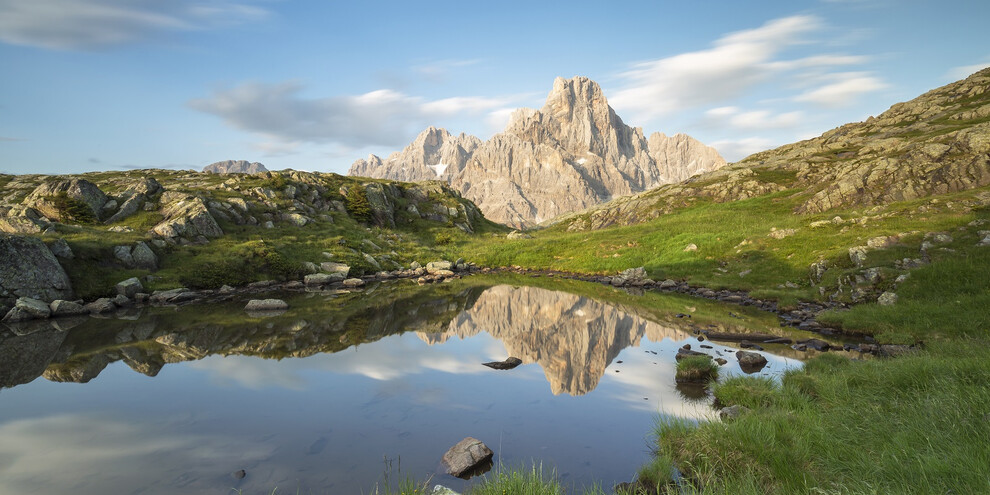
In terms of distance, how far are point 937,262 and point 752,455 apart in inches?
1179

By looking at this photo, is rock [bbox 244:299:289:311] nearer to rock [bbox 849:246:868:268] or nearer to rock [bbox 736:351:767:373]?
rock [bbox 736:351:767:373]

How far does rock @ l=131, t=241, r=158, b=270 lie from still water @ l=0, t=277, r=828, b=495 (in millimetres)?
10465

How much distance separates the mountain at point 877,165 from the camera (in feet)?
175

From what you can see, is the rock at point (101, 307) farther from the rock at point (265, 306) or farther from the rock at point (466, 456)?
the rock at point (466, 456)

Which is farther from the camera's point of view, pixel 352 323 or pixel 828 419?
pixel 352 323

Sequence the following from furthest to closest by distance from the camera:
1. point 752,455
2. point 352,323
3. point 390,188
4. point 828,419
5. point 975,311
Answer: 1. point 390,188
2. point 352,323
3. point 975,311
4. point 828,419
5. point 752,455

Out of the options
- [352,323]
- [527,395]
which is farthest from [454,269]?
[527,395]

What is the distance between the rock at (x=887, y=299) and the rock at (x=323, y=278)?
5466cm

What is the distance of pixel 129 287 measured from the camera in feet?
132

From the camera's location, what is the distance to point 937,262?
27.9 meters

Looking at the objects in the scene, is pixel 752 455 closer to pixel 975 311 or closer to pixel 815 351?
pixel 815 351

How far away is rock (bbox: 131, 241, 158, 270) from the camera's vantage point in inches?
1741

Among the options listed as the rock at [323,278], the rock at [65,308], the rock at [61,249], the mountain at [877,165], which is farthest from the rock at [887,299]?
the rock at [61,249]

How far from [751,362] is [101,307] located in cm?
4983
